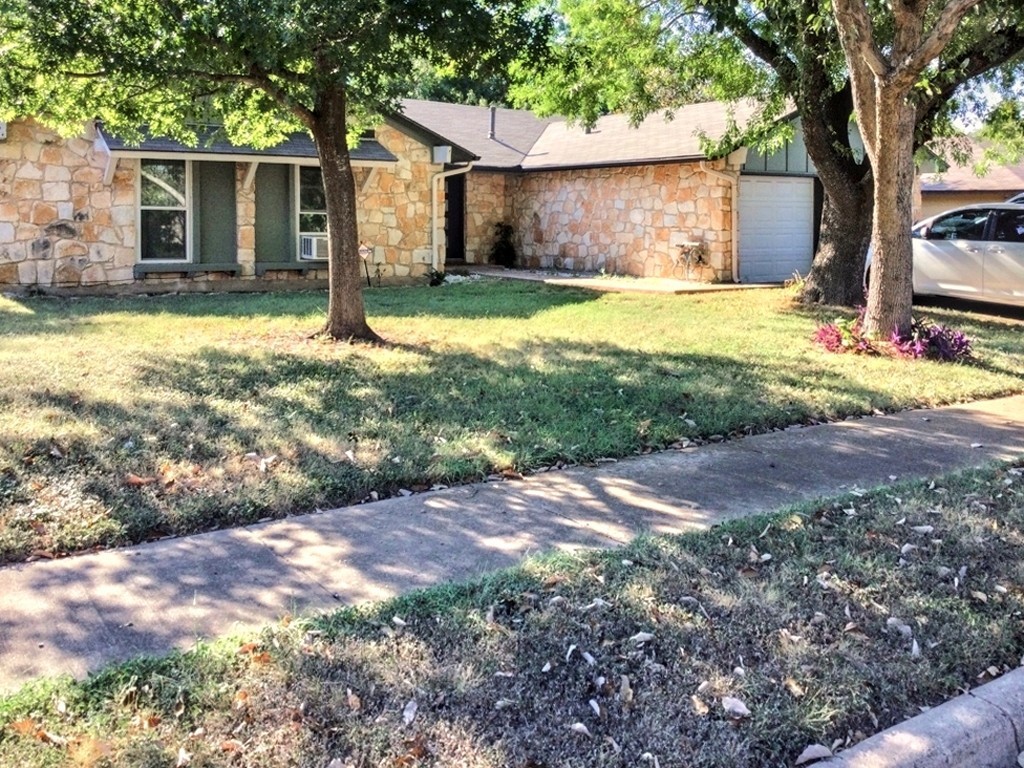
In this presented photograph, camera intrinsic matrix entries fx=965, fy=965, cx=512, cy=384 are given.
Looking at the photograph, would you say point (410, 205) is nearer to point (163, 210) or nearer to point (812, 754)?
point (163, 210)

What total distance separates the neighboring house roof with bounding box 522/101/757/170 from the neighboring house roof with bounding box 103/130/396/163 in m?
3.74

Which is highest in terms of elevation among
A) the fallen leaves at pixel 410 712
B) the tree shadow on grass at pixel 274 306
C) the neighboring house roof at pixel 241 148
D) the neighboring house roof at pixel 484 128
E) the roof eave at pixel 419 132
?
the neighboring house roof at pixel 484 128

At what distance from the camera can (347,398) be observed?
294 inches

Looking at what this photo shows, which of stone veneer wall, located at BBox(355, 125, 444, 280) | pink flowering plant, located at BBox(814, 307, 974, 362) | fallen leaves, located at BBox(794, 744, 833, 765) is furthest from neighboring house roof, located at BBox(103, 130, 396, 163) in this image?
fallen leaves, located at BBox(794, 744, 833, 765)

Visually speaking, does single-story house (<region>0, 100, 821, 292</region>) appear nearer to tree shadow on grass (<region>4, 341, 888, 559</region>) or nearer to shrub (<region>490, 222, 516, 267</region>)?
shrub (<region>490, 222, 516, 267</region>)

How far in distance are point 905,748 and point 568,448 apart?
3.49 meters

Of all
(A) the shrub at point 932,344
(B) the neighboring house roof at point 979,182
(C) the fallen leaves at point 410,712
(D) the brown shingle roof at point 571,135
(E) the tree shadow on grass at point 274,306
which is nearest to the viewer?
(C) the fallen leaves at point 410,712

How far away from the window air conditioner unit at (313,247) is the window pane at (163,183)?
2.04 metres

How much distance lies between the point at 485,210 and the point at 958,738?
20707mm

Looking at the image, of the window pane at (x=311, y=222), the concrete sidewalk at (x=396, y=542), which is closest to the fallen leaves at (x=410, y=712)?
the concrete sidewalk at (x=396, y=542)

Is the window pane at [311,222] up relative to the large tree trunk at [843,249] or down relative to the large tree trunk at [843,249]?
up

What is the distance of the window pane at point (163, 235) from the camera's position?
49.6 ft

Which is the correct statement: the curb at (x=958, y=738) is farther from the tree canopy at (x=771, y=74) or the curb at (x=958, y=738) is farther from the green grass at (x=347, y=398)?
the tree canopy at (x=771, y=74)

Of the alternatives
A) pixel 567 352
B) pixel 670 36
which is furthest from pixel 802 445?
pixel 670 36
